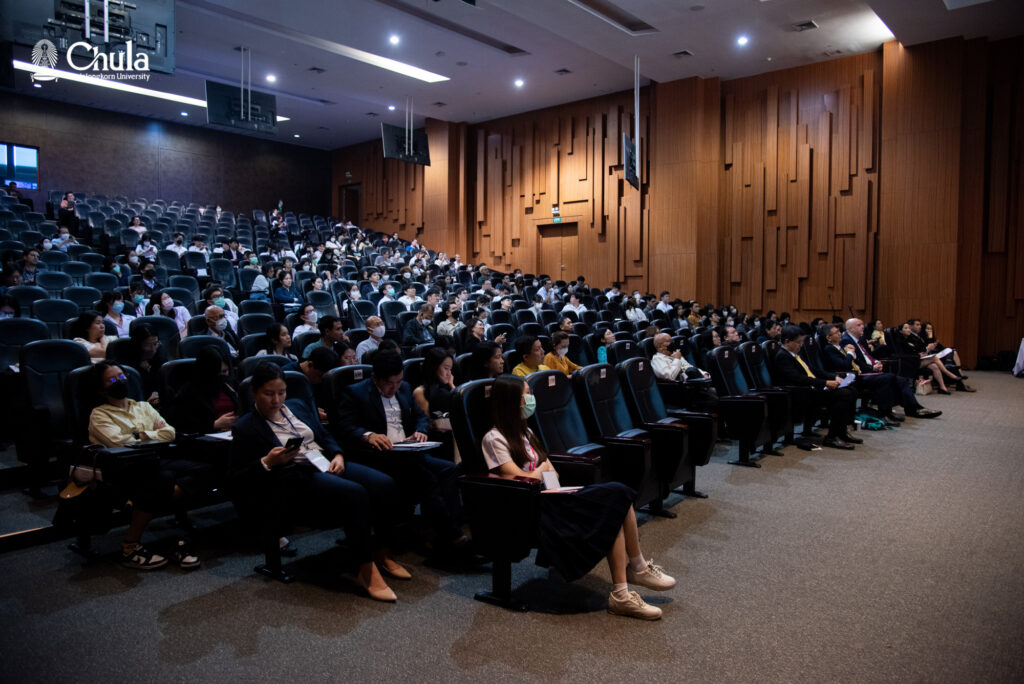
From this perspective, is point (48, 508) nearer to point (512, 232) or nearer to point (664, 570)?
point (664, 570)

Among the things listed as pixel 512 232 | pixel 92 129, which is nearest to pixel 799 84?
pixel 512 232

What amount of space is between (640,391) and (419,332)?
142 inches

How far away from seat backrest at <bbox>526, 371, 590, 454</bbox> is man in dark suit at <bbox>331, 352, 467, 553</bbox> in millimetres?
494

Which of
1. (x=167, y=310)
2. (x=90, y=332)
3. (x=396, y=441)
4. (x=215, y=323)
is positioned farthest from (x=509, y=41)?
(x=396, y=441)

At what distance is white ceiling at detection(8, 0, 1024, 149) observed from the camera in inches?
404

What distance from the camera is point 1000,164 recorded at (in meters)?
11.3

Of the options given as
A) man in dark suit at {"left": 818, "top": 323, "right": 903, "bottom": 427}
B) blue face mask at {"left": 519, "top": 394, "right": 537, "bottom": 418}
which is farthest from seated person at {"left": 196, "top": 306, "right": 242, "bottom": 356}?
man in dark suit at {"left": 818, "top": 323, "right": 903, "bottom": 427}

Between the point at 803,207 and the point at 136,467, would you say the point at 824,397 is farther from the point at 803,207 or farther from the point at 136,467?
the point at 803,207

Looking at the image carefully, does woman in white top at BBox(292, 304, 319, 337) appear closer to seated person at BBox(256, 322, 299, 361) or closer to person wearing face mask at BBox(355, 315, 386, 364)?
person wearing face mask at BBox(355, 315, 386, 364)

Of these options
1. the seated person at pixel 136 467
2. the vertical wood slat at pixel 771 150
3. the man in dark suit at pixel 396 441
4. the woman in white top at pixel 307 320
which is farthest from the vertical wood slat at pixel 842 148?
the seated person at pixel 136 467

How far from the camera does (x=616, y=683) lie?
2082 mm

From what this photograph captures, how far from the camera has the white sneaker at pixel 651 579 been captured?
2676 millimetres

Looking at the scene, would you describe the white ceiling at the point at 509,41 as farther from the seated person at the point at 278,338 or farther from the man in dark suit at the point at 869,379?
the seated person at the point at 278,338

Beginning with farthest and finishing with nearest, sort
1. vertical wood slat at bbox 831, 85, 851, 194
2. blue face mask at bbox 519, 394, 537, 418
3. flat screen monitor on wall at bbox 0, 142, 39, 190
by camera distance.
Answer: flat screen monitor on wall at bbox 0, 142, 39, 190, vertical wood slat at bbox 831, 85, 851, 194, blue face mask at bbox 519, 394, 537, 418
